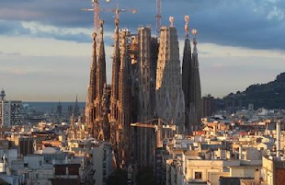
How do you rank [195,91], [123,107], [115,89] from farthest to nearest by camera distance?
[195,91], [115,89], [123,107]

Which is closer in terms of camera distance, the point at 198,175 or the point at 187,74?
the point at 198,175

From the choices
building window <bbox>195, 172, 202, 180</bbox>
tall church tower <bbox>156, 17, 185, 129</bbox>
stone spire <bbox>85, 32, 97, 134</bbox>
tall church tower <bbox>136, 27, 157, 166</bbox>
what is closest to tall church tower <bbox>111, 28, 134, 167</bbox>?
tall church tower <bbox>136, 27, 157, 166</bbox>

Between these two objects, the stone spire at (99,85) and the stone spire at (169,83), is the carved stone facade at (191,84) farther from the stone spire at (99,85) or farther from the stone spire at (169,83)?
the stone spire at (99,85)

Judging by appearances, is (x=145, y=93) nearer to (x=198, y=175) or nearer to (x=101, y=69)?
(x=101, y=69)

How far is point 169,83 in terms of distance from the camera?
15738 centimetres

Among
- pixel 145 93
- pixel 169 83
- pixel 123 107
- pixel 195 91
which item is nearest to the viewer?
pixel 123 107

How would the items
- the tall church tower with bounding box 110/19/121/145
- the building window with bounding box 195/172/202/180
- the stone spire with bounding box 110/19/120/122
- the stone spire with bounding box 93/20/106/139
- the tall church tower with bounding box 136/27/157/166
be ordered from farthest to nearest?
1. the stone spire with bounding box 93/20/106/139
2. the stone spire with bounding box 110/19/120/122
3. the tall church tower with bounding box 110/19/121/145
4. the tall church tower with bounding box 136/27/157/166
5. the building window with bounding box 195/172/202/180

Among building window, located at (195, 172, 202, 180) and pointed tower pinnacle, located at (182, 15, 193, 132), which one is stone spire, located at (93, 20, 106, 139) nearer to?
pointed tower pinnacle, located at (182, 15, 193, 132)

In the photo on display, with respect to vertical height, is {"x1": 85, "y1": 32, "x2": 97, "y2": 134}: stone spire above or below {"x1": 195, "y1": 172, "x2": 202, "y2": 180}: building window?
above

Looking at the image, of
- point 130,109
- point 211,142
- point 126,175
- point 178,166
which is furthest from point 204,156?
point 130,109

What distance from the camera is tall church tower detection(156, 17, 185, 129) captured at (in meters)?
157

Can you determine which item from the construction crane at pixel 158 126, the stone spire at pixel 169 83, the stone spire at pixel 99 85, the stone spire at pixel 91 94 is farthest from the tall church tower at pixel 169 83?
the stone spire at pixel 91 94

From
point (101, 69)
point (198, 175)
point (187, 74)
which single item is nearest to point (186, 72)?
point (187, 74)

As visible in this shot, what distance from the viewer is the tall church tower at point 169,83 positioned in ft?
514
